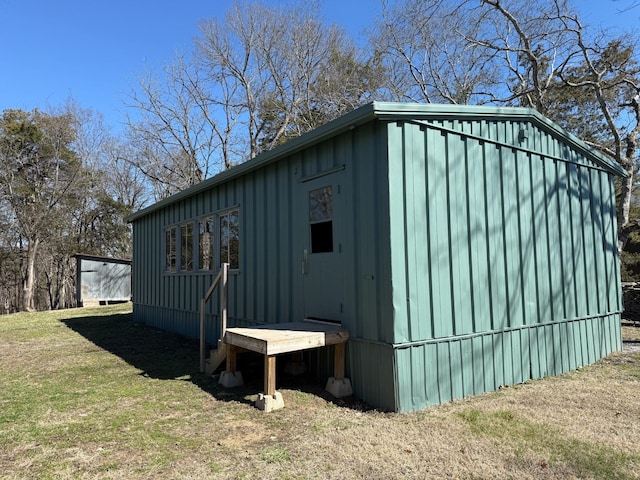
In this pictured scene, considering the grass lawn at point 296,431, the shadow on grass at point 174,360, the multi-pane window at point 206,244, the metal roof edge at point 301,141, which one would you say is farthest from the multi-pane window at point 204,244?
the grass lawn at point 296,431

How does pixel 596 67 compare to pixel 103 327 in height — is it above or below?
above

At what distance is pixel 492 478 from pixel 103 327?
10.3 metres

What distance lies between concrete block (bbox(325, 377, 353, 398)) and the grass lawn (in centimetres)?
12

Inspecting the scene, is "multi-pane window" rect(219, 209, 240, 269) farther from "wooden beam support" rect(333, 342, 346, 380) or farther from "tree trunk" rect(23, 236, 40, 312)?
"tree trunk" rect(23, 236, 40, 312)

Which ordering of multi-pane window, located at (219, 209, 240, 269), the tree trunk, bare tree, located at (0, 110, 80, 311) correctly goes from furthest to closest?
the tree trunk
bare tree, located at (0, 110, 80, 311)
multi-pane window, located at (219, 209, 240, 269)

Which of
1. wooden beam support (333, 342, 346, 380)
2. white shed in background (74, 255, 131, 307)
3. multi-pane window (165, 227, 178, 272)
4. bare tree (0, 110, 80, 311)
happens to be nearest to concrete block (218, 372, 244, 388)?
wooden beam support (333, 342, 346, 380)

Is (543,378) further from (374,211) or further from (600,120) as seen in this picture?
(600,120)

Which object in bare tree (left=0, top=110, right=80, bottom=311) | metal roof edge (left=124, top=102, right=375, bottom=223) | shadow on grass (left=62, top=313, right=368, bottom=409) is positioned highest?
bare tree (left=0, top=110, right=80, bottom=311)

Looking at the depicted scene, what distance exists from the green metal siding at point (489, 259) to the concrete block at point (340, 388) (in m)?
0.69

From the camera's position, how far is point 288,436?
3787mm

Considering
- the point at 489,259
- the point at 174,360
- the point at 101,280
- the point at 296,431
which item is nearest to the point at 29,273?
the point at 101,280

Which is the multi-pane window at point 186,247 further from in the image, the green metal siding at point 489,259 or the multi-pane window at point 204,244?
the green metal siding at point 489,259

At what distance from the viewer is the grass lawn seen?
3.19 metres

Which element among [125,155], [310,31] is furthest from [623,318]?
[125,155]
